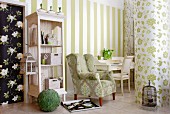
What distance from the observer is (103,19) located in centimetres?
595

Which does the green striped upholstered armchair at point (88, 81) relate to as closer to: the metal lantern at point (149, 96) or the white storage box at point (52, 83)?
Answer: the white storage box at point (52, 83)

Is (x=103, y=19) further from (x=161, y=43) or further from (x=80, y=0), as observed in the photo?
(x=161, y=43)

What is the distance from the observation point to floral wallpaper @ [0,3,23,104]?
405cm

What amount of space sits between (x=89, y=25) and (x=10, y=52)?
92.9 inches

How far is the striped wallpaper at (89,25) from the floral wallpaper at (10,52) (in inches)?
16.1

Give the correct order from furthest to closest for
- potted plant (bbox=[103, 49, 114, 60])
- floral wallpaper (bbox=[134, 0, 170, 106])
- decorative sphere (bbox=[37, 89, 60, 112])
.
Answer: potted plant (bbox=[103, 49, 114, 60]) → floral wallpaper (bbox=[134, 0, 170, 106]) → decorative sphere (bbox=[37, 89, 60, 112])

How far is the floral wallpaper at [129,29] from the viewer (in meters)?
6.50

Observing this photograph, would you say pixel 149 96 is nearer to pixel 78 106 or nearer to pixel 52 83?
pixel 78 106

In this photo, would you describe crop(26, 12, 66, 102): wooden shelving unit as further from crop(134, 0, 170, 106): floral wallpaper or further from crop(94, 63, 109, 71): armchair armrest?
crop(134, 0, 170, 106): floral wallpaper

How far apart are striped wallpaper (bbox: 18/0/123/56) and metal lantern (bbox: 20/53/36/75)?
1.10m

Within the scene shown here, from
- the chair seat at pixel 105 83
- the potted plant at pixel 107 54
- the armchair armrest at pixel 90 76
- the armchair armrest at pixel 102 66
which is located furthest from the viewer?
the potted plant at pixel 107 54

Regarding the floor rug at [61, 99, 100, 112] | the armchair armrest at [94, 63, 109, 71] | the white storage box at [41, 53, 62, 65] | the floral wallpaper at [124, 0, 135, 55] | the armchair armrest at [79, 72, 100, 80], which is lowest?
the floor rug at [61, 99, 100, 112]

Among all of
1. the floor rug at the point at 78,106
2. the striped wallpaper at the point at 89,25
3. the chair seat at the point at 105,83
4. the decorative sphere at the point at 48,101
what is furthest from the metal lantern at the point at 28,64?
the chair seat at the point at 105,83

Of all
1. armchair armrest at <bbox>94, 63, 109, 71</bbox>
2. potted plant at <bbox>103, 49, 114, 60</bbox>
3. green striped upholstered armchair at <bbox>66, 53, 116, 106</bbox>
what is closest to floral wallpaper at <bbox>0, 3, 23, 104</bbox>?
green striped upholstered armchair at <bbox>66, 53, 116, 106</bbox>
